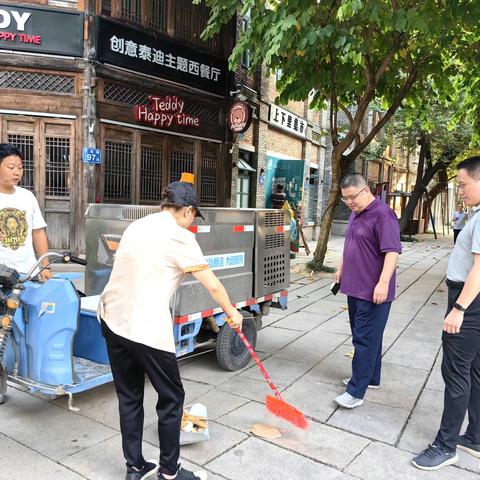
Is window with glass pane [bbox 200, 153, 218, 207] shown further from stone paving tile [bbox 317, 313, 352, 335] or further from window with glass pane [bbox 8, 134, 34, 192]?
stone paving tile [bbox 317, 313, 352, 335]

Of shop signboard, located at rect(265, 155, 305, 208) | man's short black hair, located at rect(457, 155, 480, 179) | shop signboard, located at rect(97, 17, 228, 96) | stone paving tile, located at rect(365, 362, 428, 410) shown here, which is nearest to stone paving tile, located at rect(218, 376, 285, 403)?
stone paving tile, located at rect(365, 362, 428, 410)

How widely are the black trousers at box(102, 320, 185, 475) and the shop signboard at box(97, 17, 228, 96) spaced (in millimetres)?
Result: 8249

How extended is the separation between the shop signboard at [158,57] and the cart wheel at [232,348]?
7013mm

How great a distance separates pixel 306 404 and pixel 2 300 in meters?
2.44

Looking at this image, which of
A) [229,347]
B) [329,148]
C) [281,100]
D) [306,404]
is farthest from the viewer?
[329,148]

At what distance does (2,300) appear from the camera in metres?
3.06

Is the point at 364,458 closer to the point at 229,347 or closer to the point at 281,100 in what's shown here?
the point at 229,347

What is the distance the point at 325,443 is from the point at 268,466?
514mm

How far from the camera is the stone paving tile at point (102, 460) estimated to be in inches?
110

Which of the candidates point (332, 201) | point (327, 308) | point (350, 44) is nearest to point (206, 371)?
point (327, 308)

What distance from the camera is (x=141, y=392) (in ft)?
8.67

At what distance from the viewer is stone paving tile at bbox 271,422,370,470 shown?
303 centimetres

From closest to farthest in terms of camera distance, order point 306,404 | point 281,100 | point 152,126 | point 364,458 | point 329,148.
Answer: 1. point 364,458
2. point 306,404
3. point 281,100
4. point 152,126
5. point 329,148

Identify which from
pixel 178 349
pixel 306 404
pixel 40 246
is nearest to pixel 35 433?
pixel 178 349
